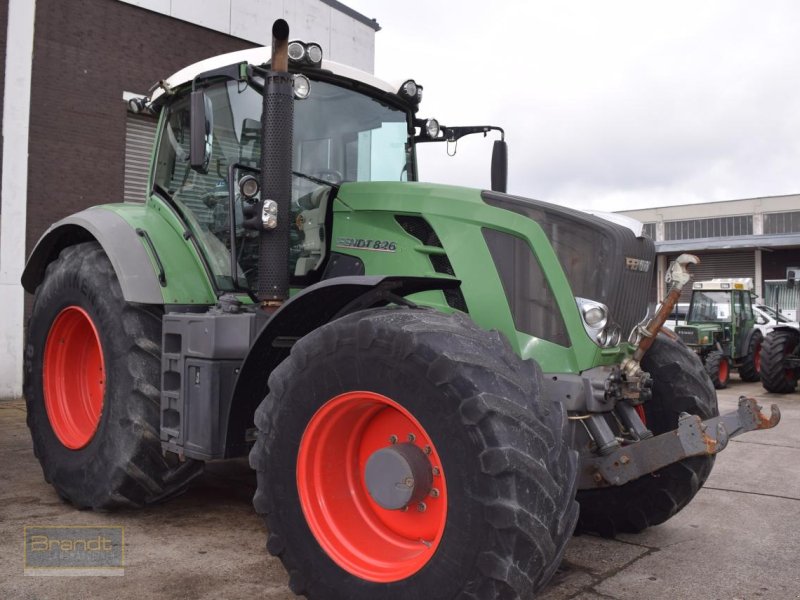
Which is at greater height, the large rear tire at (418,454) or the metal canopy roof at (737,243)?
the metal canopy roof at (737,243)

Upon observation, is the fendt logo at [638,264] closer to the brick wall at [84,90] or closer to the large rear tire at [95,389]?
the large rear tire at [95,389]

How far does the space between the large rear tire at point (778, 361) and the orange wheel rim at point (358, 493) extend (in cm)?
1213

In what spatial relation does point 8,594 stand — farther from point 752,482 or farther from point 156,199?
point 752,482

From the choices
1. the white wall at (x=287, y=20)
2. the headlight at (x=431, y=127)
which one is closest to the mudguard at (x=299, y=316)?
the headlight at (x=431, y=127)

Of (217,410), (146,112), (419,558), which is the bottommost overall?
(419,558)

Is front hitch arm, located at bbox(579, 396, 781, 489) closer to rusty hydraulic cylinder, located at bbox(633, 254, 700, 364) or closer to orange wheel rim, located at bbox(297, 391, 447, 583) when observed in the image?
rusty hydraulic cylinder, located at bbox(633, 254, 700, 364)

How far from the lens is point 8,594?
10.4ft

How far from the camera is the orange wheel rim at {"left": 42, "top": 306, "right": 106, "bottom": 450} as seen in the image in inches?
192

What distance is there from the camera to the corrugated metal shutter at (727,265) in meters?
32.1

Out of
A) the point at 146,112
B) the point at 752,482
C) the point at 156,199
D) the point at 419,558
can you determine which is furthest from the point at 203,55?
the point at 419,558

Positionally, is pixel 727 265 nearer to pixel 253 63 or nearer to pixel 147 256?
pixel 253 63

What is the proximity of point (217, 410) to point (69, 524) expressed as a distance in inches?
48.9

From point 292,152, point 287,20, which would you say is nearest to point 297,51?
point 292,152

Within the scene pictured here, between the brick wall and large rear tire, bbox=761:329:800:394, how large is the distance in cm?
1098
